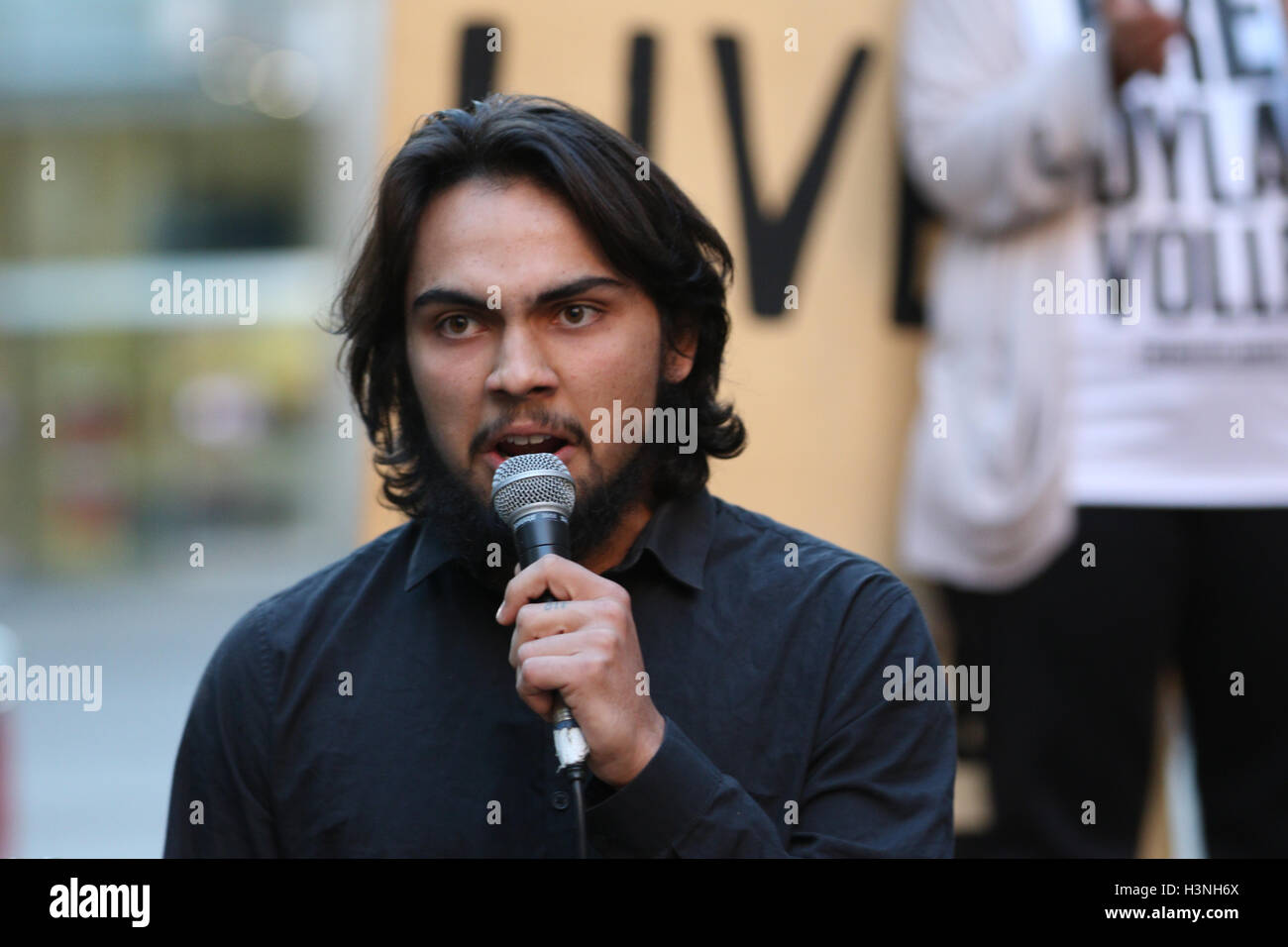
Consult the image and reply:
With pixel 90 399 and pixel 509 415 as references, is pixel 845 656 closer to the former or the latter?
pixel 509 415

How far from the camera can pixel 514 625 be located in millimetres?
1856

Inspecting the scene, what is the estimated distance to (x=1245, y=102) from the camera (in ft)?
11.2

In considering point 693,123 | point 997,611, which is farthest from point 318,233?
point 997,611

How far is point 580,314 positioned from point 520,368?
0.18 meters

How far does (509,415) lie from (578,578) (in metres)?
0.44

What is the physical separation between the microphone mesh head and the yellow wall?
81.2 inches

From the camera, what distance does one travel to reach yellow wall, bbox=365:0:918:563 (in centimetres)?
398

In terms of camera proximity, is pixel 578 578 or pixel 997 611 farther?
pixel 997 611

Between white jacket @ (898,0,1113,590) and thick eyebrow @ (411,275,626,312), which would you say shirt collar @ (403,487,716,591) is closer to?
thick eyebrow @ (411,275,626,312)

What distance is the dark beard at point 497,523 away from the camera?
2.09m
